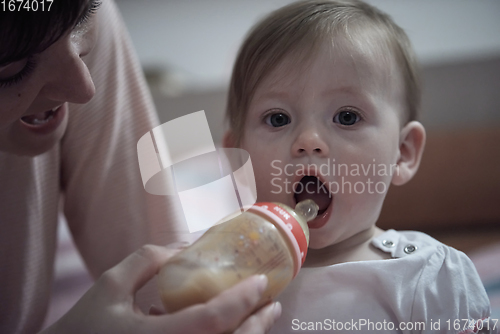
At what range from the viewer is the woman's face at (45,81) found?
458 millimetres

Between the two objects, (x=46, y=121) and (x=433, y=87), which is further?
(x=433, y=87)

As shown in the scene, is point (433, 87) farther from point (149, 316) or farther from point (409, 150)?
point (149, 316)

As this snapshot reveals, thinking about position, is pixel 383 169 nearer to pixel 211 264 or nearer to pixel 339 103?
pixel 339 103

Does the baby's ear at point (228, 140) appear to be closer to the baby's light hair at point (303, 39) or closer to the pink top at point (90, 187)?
the baby's light hair at point (303, 39)

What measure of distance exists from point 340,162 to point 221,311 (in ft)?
0.94

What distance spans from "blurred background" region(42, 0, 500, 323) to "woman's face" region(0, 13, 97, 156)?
19 centimetres

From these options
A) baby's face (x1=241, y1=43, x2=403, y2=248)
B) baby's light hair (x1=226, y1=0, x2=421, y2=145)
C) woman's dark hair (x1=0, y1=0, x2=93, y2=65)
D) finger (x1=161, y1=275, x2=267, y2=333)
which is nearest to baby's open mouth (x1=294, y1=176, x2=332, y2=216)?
baby's face (x1=241, y1=43, x2=403, y2=248)

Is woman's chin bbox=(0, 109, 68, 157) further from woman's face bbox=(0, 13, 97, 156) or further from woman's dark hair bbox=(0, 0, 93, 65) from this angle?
woman's dark hair bbox=(0, 0, 93, 65)

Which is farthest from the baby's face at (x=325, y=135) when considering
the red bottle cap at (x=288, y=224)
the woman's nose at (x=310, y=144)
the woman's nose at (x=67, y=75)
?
the woman's nose at (x=67, y=75)

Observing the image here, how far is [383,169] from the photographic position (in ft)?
2.12

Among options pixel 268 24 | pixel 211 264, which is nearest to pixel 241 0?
pixel 268 24

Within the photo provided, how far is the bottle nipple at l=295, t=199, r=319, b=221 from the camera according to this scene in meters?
0.58

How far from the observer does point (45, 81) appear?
49cm

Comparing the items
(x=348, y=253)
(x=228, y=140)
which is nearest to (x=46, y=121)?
(x=228, y=140)
